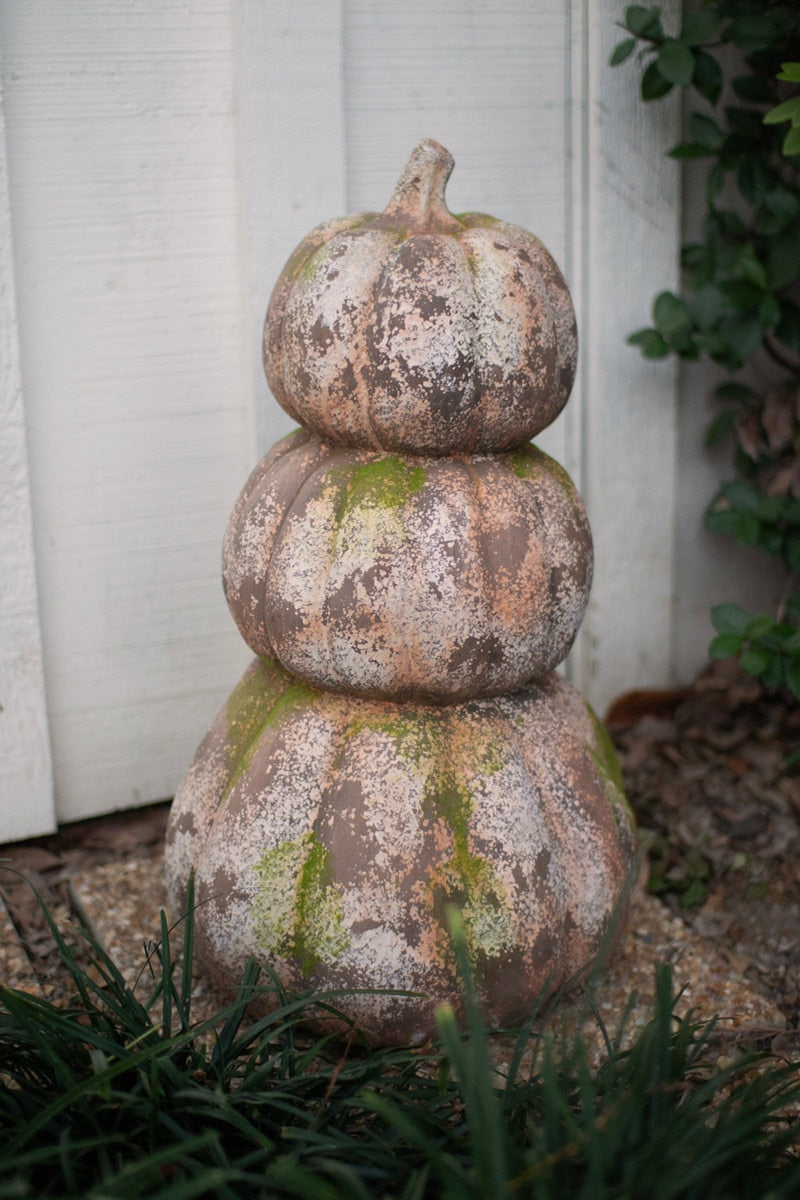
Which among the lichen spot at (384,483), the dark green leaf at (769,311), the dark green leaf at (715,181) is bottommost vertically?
the lichen spot at (384,483)

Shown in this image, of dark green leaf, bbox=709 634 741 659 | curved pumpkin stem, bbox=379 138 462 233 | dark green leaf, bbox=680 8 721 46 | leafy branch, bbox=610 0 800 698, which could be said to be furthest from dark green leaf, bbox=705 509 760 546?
curved pumpkin stem, bbox=379 138 462 233

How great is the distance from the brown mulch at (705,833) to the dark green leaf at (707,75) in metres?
1.48

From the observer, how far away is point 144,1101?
1608 mm

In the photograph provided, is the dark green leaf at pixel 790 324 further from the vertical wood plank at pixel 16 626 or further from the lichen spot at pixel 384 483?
the vertical wood plank at pixel 16 626

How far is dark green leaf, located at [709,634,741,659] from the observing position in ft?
8.85

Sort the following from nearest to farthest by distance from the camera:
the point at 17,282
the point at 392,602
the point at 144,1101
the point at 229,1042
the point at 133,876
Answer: the point at 144,1101 → the point at 229,1042 → the point at 392,602 → the point at 17,282 → the point at 133,876

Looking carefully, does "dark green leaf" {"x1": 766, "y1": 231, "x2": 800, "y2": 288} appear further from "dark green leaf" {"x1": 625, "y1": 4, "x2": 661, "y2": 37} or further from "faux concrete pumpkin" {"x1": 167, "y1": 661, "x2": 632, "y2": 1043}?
"faux concrete pumpkin" {"x1": 167, "y1": 661, "x2": 632, "y2": 1043}

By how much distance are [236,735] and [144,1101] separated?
0.72 m

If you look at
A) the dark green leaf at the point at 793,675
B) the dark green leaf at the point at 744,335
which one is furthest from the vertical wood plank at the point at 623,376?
the dark green leaf at the point at 793,675

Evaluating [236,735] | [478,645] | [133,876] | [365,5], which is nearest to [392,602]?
[478,645]

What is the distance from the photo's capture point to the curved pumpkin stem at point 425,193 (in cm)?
203

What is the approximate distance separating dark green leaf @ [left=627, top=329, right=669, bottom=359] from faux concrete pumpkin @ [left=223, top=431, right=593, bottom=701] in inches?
37.7

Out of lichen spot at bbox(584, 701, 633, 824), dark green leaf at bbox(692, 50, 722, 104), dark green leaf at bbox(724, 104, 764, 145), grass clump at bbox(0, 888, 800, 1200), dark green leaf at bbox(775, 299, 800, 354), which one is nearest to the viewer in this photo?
grass clump at bbox(0, 888, 800, 1200)

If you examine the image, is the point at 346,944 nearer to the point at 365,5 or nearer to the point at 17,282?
the point at 17,282
